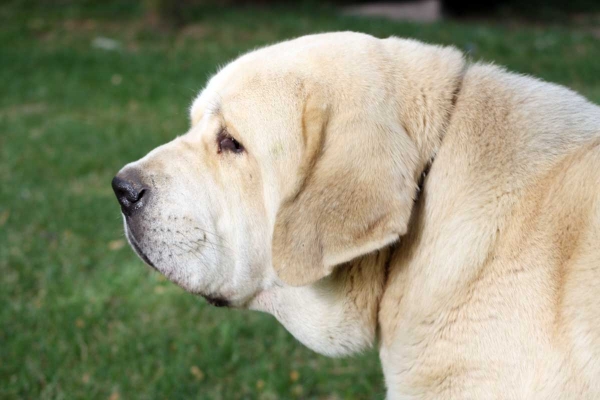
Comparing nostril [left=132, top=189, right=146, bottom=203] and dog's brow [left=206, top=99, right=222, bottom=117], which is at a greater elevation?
dog's brow [left=206, top=99, right=222, bottom=117]

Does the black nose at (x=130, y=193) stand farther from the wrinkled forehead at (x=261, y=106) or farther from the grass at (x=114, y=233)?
the grass at (x=114, y=233)

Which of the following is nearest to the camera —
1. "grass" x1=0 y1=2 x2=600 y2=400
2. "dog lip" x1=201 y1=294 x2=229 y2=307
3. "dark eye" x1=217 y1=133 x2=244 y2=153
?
"dark eye" x1=217 y1=133 x2=244 y2=153

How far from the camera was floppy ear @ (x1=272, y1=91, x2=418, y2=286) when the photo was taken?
2.40m

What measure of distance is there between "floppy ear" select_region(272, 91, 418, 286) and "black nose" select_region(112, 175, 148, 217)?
0.64m

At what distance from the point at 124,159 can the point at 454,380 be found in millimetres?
6701

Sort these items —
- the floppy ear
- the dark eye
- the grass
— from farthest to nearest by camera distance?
the grass
the dark eye
the floppy ear

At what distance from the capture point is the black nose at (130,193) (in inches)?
114

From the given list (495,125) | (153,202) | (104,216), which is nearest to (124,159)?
(104,216)

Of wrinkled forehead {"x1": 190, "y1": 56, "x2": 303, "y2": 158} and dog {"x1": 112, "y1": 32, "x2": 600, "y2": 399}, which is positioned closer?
dog {"x1": 112, "y1": 32, "x2": 600, "y2": 399}

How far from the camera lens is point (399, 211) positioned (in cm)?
237

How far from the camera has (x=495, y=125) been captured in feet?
8.30

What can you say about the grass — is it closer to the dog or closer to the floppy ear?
the dog

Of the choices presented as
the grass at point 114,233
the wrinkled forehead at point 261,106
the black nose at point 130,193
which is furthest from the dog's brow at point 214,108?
the grass at point 114,233

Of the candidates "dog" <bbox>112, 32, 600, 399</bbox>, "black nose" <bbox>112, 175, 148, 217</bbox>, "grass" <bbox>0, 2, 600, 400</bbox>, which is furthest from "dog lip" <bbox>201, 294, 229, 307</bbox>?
"grass" <bbox>0, 2, 600, 400</bbox>
